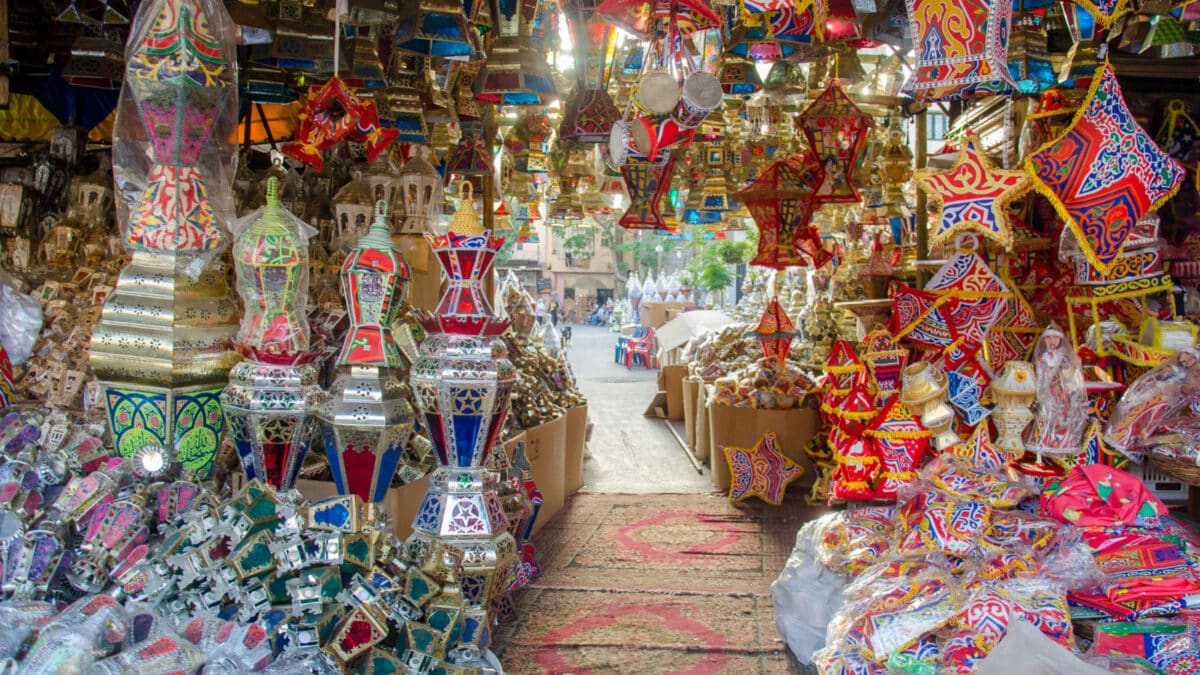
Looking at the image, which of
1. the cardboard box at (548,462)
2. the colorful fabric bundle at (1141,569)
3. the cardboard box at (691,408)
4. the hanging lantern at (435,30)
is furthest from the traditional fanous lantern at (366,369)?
the cardboard box at (691,408)

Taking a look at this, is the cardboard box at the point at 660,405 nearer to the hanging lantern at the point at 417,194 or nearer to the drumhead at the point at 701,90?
the hanging lantern at the point at 417,194

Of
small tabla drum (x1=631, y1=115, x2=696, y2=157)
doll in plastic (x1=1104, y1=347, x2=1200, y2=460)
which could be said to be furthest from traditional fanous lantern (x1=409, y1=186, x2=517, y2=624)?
doll in plastic (x1=1104, y1=347, x2=1200, y2=460)

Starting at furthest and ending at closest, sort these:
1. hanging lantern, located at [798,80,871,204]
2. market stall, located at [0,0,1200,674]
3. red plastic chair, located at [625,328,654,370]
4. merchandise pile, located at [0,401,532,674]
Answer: red plastic chair, located at [625,328,654,370] < hanging lantern, located at [798,80,871,204] < market stall, located at [0,0,1200,674] < merchandise pile, located at [0,401,532,674]

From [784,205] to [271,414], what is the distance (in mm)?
2789

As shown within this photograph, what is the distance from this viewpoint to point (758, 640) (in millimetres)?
2893

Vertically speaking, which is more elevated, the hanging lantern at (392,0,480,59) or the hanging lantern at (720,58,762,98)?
the hanging lantern at (720,58,762,98)

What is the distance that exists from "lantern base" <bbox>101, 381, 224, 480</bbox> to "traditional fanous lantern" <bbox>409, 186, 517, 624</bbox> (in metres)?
0.49

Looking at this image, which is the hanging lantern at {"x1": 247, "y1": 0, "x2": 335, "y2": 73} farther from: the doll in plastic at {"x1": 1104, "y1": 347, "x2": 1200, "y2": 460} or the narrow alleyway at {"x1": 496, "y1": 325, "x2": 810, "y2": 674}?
the doll in plastic at {"x1": 1104, "y1": 347, "x2": 1200, "y2": 460}

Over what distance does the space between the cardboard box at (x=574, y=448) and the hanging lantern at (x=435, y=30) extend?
2699 mm

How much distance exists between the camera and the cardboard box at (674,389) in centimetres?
785

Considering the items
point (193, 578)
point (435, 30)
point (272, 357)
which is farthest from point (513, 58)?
point (193, 578)

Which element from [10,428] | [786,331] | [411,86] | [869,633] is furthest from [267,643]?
[786,331]

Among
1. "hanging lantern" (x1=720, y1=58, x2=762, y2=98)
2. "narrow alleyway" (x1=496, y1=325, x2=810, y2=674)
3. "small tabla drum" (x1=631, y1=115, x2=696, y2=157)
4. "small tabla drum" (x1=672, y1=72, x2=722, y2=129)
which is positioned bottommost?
"narrow alleyway" (x1=496, y1=325, x2=810, y2=674)

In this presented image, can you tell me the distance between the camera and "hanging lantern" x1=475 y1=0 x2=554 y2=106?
2721mm
